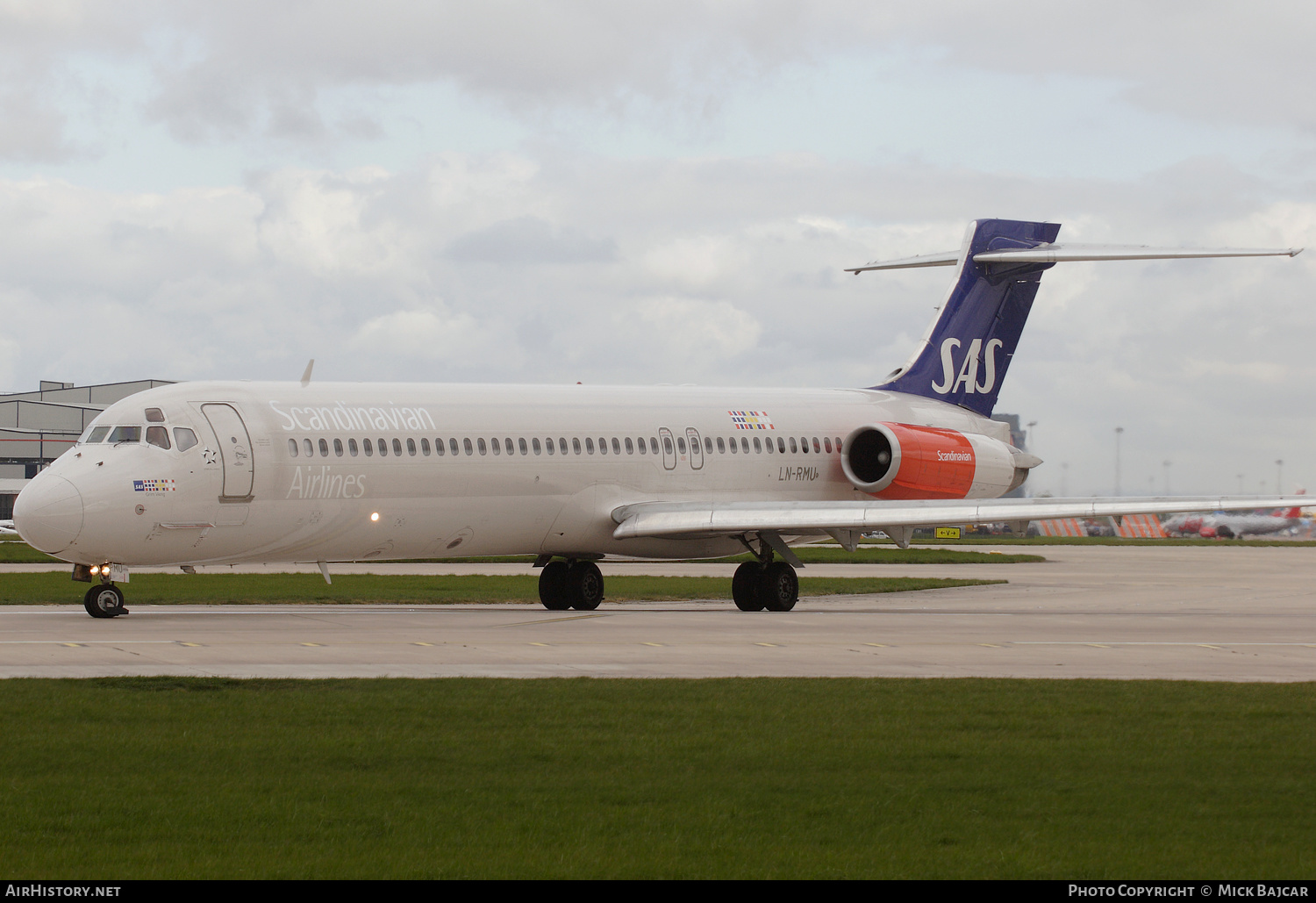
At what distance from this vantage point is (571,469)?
29.5 meters

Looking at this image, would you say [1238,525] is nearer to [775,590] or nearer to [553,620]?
[775,590]

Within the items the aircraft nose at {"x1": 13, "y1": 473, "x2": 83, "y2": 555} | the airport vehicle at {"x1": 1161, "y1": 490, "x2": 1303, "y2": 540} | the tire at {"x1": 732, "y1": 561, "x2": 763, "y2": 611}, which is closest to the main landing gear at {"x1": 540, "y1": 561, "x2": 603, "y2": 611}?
the tire at {"x1": 732, "y1": 561, "x2": 763, "y2": 611}

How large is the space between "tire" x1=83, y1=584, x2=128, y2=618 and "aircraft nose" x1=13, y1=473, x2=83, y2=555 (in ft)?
5.48

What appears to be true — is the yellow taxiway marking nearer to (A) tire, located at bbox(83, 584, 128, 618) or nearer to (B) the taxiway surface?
(B) the taxiway surface

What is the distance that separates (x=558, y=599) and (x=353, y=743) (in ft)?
59.3

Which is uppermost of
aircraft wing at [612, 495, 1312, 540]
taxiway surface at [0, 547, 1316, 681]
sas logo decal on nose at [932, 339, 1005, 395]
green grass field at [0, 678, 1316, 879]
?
sas logo decal on nose at [932, 339, 1005, 395]

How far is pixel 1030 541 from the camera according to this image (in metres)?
84.2

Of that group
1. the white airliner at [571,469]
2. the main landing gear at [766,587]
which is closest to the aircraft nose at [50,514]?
the white airliner at [571,469]

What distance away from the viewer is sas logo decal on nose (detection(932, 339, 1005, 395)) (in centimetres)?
3703

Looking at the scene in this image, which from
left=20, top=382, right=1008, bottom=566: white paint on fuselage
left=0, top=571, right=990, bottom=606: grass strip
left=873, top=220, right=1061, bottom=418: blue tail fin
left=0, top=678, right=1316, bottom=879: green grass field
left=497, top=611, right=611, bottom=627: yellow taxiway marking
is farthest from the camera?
left=873, top=220, right=1061, bottom=418: blue tail fin

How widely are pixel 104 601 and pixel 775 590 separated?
12.2 m

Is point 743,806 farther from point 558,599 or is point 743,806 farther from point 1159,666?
point 558,599

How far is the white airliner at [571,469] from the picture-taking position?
2508 centimetres

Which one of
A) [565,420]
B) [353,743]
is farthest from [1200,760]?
[565,420]
